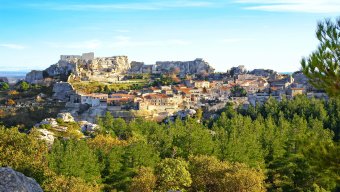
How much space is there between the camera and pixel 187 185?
108 feet

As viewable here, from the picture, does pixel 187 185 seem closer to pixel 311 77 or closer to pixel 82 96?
pixel 311 77

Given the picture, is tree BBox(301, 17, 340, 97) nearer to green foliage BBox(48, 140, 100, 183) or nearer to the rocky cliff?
green foliage BBox(48, 140, 100, 183)

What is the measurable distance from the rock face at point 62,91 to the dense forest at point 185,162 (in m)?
43.3

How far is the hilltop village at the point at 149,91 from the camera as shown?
90688 millimetres

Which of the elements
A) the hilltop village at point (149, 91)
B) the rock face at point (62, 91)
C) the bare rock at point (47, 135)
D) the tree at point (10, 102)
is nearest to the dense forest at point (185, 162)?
the bare rock at point (47, 135)

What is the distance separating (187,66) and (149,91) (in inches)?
2718

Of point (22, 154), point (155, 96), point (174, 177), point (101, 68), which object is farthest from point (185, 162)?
point (101, 68)

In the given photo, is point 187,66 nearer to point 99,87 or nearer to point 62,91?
point 99,87

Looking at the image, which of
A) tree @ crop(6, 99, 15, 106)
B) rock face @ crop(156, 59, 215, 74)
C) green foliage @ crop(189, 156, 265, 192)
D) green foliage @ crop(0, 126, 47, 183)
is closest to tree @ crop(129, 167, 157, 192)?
green foliage @ crop(189, 156, 265, 192)

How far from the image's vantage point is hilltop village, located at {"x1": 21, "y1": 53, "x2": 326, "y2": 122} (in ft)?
298

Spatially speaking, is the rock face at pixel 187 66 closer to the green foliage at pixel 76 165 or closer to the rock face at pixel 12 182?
the green foliage at pixel 76 165

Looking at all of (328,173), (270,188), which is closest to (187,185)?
(270,188)

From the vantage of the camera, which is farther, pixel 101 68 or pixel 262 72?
pixel 262 72

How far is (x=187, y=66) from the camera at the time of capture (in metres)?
173
